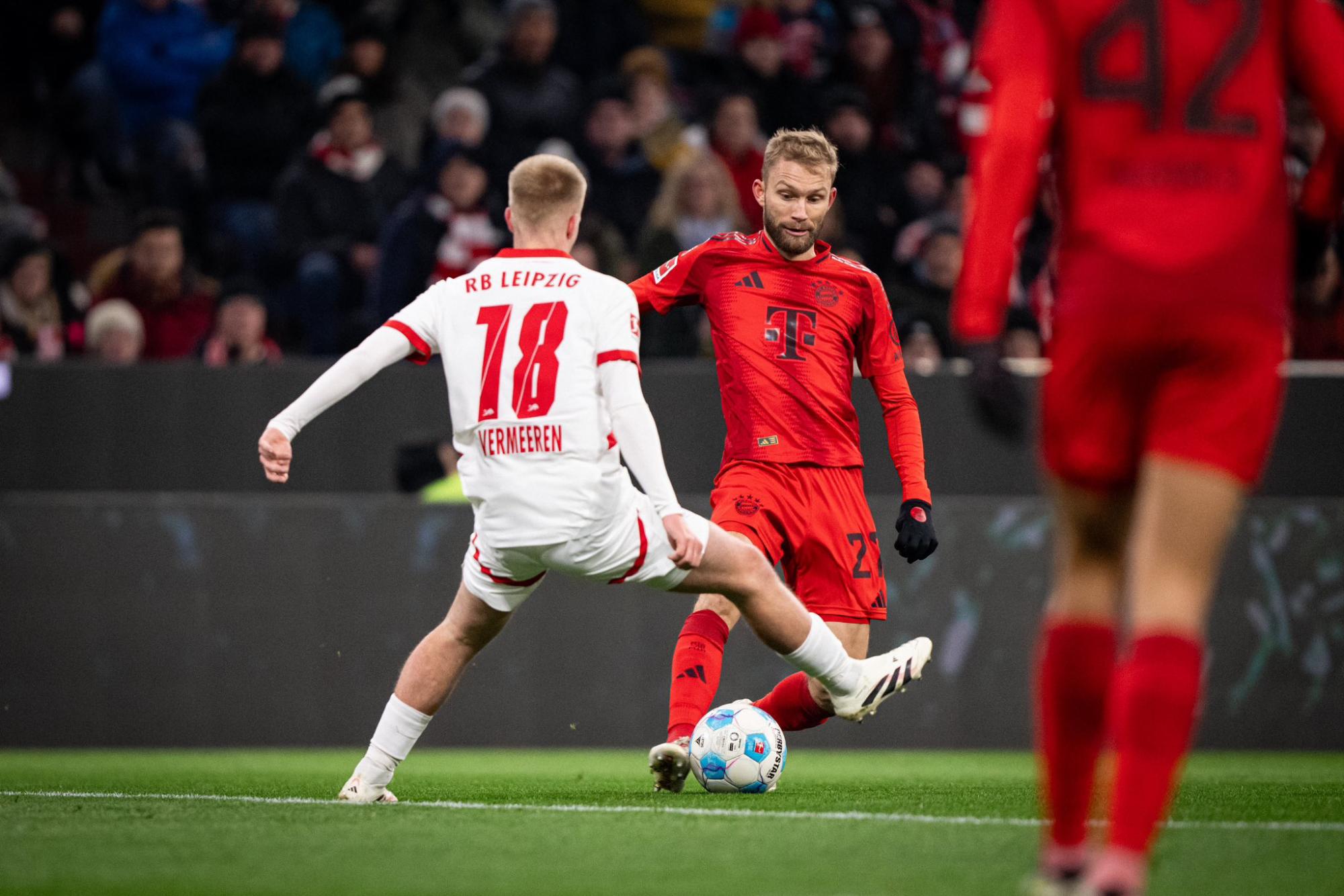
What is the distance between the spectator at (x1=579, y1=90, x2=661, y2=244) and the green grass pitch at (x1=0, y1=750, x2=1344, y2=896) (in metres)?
5.27

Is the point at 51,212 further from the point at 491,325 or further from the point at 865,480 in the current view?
the point at 491,325

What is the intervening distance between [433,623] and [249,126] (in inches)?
167

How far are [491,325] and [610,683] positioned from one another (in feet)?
14.7

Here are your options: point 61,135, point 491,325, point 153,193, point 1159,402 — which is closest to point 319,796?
point 491,325

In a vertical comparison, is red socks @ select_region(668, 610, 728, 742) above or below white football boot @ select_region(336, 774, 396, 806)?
above

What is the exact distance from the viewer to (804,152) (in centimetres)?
635

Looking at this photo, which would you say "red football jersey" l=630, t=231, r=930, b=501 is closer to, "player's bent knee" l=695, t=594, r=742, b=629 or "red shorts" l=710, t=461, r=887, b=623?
"red shorts" l=710, t=461, r=887, b=623

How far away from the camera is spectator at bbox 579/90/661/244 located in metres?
11.8

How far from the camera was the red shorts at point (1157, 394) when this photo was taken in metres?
3.33

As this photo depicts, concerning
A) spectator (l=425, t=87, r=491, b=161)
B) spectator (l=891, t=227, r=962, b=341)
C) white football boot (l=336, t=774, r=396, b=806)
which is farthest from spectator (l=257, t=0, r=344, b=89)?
white football boot (l=336, t=774, r=396, b=806)

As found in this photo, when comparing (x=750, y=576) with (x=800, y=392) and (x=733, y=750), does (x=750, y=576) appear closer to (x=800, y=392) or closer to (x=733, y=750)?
(x=733, y=750)

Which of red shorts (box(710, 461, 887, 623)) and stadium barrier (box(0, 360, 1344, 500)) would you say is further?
stadium barrier (box(0, 360, 1344, 500))

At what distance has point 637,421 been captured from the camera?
5.17 meters

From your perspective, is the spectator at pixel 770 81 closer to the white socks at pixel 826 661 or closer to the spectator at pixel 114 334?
the spectator at pixel 114 334
